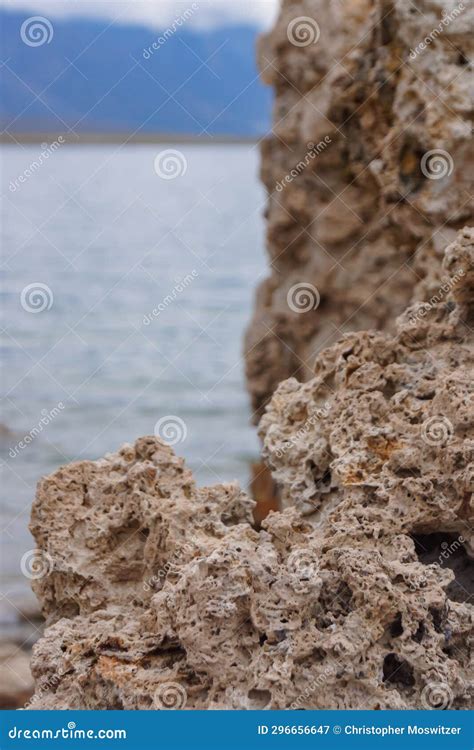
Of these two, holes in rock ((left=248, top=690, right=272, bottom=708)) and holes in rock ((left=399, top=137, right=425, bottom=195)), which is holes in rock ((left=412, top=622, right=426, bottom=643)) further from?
holes in rock ((left=399, top=137, right=425, bottom=195))

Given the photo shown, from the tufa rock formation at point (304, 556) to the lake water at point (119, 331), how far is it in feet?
15.9

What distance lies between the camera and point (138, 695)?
3.60 m

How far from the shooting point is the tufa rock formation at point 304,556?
11.8ft

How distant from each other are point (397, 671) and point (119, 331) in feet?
96.3

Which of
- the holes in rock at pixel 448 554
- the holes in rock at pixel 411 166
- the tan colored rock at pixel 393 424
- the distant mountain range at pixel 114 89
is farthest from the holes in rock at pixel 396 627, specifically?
the distant mountain range at pixel 114 89

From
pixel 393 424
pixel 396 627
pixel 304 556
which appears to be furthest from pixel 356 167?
pixel 396 627

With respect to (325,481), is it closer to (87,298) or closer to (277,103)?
Answer: (277,103)

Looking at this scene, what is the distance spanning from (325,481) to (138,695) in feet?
4.68

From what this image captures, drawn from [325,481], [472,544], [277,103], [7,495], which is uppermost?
[277,103]

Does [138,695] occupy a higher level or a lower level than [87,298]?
lower

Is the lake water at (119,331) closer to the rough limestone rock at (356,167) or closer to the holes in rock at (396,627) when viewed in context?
the rough limestone rock at (356,167)

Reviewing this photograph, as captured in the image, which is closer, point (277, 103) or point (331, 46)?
point (331, 46)

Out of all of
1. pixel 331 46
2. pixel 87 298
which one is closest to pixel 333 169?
pixel 331 46

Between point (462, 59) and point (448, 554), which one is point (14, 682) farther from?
point (462, 59)
